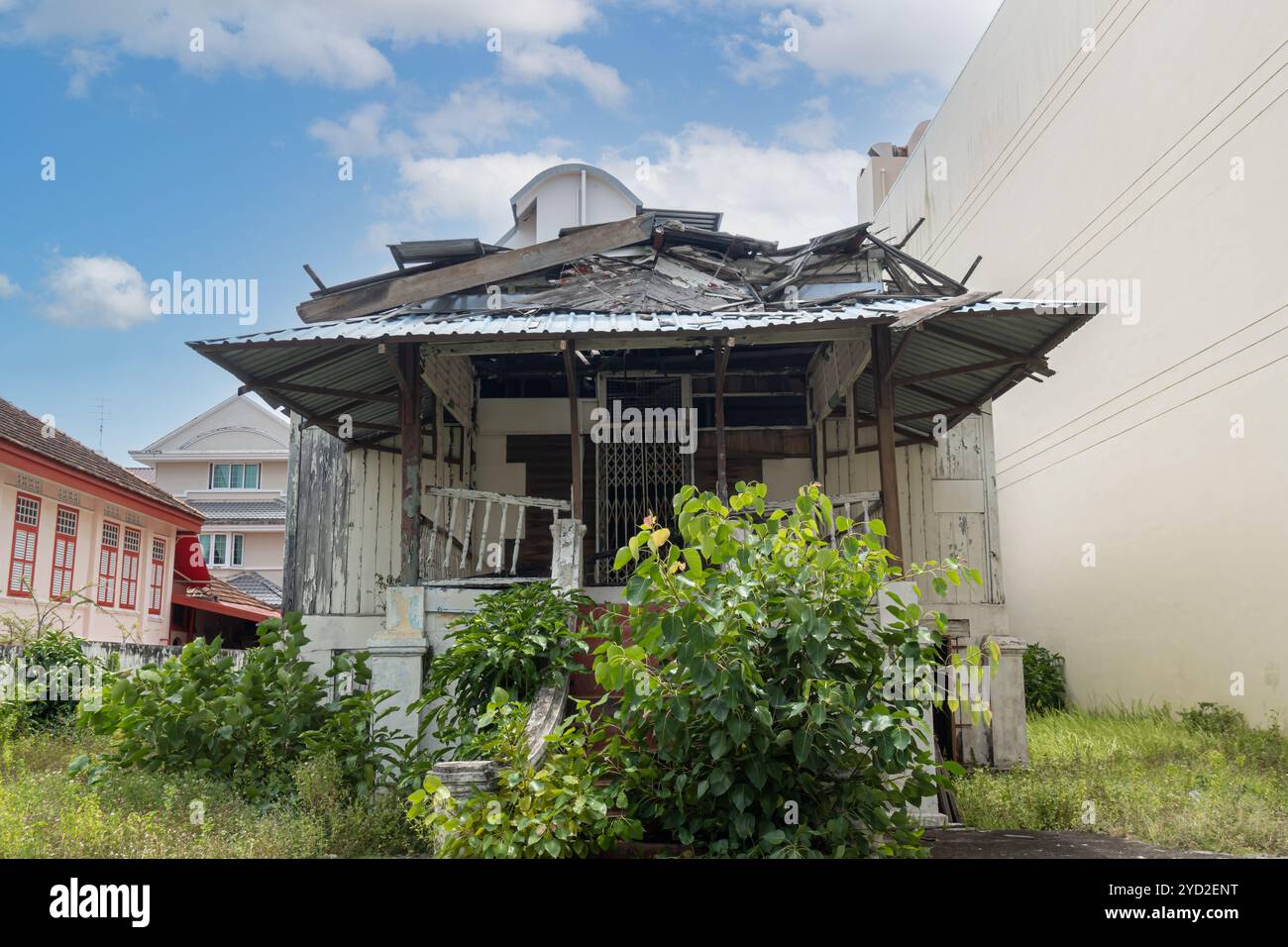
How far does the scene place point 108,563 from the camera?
70.2 ft

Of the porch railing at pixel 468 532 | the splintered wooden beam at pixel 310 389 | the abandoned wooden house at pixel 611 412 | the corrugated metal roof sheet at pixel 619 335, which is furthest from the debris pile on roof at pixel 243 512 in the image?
the splintered wooden beam at pixel 310 389

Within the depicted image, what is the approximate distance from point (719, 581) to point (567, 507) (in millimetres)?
3687

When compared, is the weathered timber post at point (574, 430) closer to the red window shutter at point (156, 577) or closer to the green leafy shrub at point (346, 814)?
the green leafy shrub at point (346, 814)

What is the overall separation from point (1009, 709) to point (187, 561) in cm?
2124

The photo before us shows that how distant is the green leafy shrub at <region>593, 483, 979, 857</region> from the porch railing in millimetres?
3202

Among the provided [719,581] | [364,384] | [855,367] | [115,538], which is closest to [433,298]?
[364,384]

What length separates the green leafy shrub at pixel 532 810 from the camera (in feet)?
17.2

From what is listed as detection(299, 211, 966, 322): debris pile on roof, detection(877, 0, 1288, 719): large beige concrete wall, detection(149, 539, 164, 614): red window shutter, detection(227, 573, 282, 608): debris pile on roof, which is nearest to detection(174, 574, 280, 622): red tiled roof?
detection(227, 573, 282, 608): debris pile on roof

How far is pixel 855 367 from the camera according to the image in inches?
375

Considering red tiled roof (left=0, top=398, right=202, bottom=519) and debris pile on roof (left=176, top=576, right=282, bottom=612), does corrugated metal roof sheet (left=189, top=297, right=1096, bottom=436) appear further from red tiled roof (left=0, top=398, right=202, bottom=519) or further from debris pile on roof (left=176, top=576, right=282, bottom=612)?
debris pile on roof (left=176, top=576, right=282, bottom=612)

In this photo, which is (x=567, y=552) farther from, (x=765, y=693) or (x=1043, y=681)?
(x=1043, y=681)

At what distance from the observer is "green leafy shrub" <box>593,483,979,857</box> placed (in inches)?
210

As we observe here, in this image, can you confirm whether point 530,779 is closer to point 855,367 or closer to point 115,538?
point 855,367
